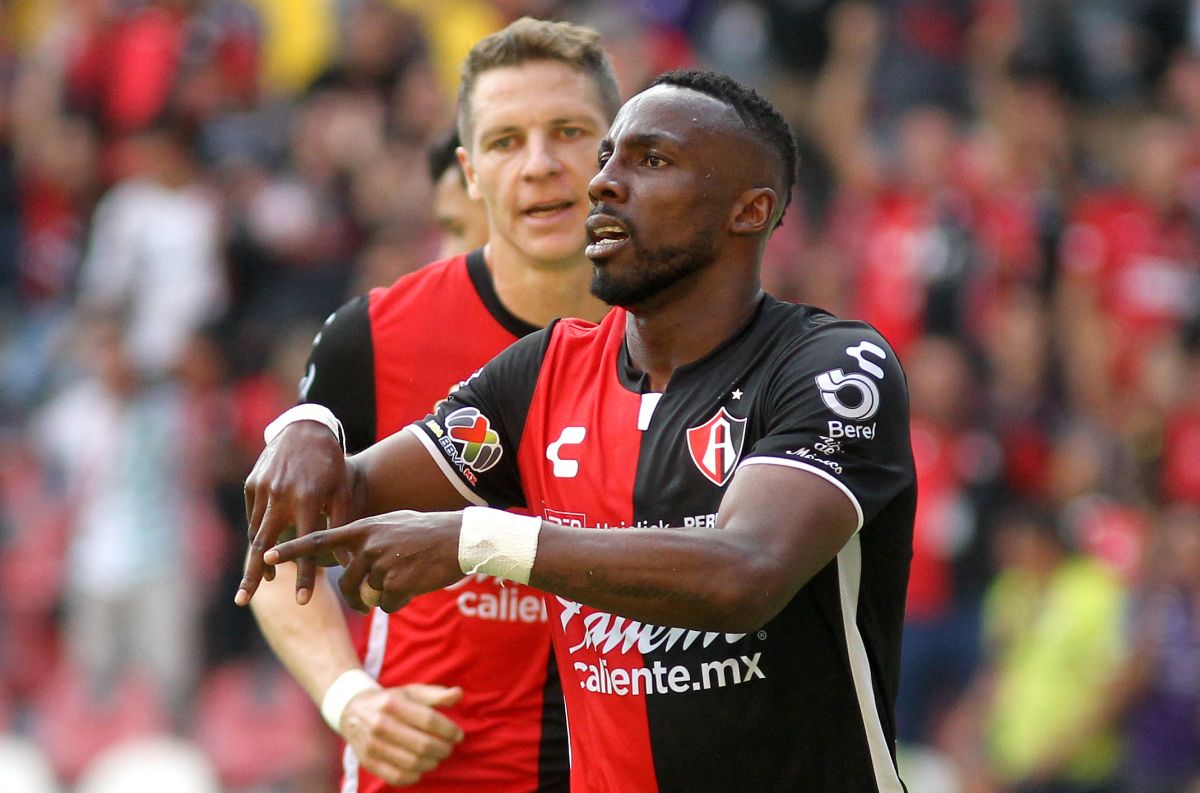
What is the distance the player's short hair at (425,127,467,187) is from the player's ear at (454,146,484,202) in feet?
1.57

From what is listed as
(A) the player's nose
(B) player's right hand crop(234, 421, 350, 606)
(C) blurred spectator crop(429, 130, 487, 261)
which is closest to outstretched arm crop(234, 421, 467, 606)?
(B) player's right hand crop(234, 421, 350, 606)

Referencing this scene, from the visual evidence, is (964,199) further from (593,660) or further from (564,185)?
(593,660)

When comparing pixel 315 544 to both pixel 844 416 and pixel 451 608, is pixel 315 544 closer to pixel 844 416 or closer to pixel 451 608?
pixel 844 416

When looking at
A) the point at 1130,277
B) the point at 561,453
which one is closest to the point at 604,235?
the point at 561,453

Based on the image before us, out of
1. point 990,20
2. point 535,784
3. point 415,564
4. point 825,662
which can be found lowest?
point 535,784

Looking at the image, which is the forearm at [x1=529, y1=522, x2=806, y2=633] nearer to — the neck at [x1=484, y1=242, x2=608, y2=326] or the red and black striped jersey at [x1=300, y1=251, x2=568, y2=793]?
the red and black striped jersey at [x1=300, y1=251, x2=568, y2=793]

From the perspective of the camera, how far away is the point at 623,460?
397 centimetres

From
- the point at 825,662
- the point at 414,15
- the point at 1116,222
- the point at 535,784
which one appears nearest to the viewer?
the point at 825,662

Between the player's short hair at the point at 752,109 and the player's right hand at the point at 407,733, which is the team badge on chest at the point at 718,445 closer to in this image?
the player's short hair at the point at 752,109

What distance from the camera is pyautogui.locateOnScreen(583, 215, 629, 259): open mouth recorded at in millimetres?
3957

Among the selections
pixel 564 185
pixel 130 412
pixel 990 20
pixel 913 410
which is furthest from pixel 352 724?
pixel 990 20

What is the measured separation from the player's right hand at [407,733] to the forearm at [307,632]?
264mm

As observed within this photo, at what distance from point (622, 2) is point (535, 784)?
1038 centimetres

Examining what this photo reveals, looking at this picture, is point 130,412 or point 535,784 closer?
point 535,784
